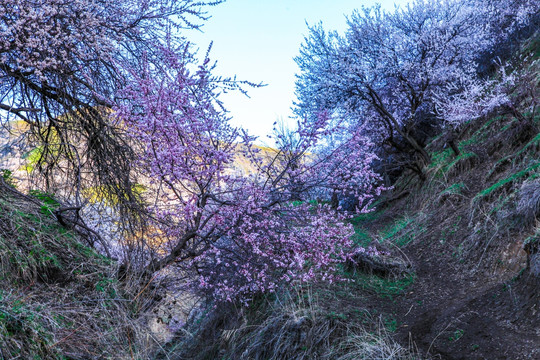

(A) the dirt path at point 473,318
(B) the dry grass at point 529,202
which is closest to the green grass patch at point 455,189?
(B) the dry grass at point 529,202

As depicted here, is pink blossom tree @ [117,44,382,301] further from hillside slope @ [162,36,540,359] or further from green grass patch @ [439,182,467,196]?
green grass patch @ [439,182,467,196]

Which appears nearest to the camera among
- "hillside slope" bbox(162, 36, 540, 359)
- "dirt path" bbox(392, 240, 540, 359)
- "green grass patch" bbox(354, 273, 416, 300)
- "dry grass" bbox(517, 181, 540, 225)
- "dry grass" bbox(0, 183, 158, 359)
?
"dry grass" bbox(0, 183, 158, 359)

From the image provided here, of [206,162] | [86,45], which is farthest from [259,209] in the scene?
[86,45]

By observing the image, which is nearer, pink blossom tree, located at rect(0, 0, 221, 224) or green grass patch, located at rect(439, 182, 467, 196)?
pink blossom tree, located at rect(0, 0, 221, 224)

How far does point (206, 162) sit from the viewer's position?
11.1 ft

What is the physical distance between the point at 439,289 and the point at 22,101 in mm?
4771

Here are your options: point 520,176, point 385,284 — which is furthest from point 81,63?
point 520,176

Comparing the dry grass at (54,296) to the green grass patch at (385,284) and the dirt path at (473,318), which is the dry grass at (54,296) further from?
the green grass patch at (385,284)

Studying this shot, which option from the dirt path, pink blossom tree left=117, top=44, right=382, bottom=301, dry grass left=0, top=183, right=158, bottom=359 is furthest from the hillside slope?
dry grass left=0, top=183, right=158, bottom=359

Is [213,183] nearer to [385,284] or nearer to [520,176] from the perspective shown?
[385,284]

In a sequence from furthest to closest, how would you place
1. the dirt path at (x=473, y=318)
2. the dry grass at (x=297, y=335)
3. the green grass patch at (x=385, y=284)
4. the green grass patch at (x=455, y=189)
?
1. the green grass patch at (x=455, y=189)
2. the green grass patch at (x=385, y=284)
3. the dry grass at (x=297, y=335)
4. the dirt path at (x=473, y=318)

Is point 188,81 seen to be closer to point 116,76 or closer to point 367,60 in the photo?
point 116,76

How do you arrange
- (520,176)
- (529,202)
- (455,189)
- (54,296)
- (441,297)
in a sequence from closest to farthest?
(54,296) < (529,202) < (441,297) < (520,176) < (455,189)

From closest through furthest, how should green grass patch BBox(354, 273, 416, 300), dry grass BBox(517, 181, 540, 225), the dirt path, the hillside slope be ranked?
the dirt path, the hillside slope, dry grass BBox(517, 181, 540, 225), green grass patch BBox(354, 273, 416, 300)
